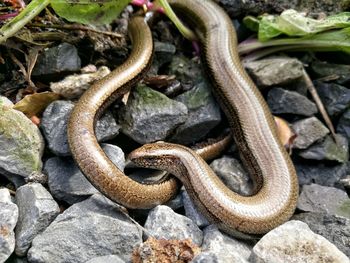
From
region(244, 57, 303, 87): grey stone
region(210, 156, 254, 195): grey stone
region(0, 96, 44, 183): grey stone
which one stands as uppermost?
region(0, 96, 44, 183): grey stone

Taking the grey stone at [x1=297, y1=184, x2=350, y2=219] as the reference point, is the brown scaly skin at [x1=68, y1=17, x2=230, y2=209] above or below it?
above

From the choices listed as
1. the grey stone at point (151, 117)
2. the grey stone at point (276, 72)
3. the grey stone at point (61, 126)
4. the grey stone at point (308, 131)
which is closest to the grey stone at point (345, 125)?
the grey stone at point (308, 131)

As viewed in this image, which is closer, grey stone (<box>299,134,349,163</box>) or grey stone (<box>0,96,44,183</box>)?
grey stone (<box>0,96,44,183</box>)

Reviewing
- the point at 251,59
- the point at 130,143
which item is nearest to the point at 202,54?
the point at 251,59

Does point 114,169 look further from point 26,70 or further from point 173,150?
point 26,70

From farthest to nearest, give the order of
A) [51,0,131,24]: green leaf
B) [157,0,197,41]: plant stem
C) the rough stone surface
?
the rough stone surface < [157,0,197,41]: plant stem < [51,0,131,24]: green leaf

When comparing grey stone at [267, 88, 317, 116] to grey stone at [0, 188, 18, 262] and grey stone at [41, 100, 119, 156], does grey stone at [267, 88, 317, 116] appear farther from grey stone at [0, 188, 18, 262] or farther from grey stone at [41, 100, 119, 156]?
grey stone at [0, 188, 18, 262]

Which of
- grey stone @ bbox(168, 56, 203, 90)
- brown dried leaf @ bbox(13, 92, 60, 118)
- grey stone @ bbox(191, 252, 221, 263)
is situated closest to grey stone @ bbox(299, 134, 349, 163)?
grey stone @ bbox(168, 56, 203, 90)

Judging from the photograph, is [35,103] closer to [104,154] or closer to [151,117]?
[104,154]

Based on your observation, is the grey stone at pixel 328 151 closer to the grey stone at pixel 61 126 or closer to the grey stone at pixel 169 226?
the grey stone at pixel 169 226
